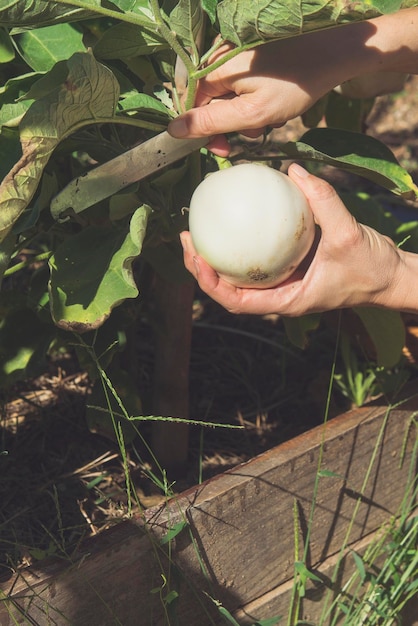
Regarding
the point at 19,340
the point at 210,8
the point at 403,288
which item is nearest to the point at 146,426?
the point at 19,340

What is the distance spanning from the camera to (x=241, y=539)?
1.29m

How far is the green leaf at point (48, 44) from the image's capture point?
1191 mm

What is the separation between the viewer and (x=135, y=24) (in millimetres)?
1044

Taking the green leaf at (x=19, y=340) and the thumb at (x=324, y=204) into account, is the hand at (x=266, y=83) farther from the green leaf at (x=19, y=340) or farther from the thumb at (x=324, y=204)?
the green leaf at (x=19, y=340)

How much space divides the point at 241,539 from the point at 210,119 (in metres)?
0.61

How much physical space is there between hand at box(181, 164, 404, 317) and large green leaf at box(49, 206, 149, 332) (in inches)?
3.7

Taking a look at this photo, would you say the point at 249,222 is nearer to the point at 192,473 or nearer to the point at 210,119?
the point at 210,119

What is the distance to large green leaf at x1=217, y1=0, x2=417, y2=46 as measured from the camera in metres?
0.89

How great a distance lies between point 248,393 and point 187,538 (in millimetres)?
635

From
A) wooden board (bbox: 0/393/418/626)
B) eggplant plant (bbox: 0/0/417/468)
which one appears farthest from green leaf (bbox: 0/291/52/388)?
wooden board (bbox: 0/393/418/626)

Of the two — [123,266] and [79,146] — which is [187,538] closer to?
[123,266]

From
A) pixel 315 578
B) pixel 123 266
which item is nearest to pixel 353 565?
pixel 315 578

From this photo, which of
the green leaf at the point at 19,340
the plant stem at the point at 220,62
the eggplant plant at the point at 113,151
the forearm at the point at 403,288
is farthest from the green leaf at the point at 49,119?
the forearm at the point at 403,288

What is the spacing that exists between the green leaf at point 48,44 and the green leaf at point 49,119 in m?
0.20
